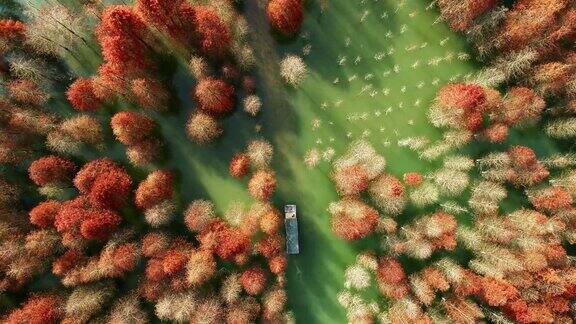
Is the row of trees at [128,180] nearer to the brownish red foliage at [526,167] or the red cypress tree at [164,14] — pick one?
the red cypress tree at [164,14]

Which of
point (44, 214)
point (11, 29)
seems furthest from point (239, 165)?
point (11, 29)

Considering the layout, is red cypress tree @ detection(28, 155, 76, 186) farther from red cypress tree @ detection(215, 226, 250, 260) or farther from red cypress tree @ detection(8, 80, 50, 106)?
red cypress tree @ detection(215, 226, 250, 260)

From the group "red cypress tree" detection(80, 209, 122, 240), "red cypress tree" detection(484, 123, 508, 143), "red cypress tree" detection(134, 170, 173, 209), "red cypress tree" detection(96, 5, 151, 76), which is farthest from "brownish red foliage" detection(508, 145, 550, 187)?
A: "red cypress tree" detection(80, 209, 122, 240)

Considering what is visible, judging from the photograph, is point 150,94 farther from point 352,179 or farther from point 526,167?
point 526,167

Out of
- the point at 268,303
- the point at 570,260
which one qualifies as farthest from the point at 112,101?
the point at 570,260

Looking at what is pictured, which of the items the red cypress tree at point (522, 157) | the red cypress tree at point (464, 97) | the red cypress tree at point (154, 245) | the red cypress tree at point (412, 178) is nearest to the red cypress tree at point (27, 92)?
the red cypress tree at point (154, 245)

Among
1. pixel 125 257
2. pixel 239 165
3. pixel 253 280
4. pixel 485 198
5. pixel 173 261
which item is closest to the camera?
pixel 173 261
